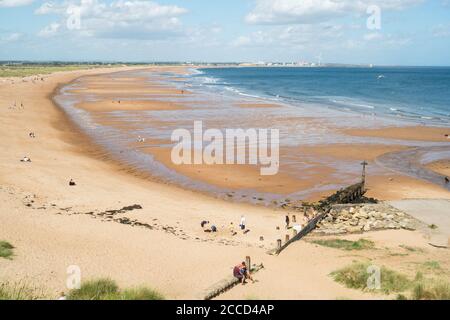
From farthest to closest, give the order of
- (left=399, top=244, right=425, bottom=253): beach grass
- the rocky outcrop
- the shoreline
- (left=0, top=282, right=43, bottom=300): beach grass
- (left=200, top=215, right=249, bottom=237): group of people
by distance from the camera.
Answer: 1. the shoreline
2. the rocky outcrop
3. (left=200, top=215, right=249, bottom=237): group of people
4. (left=399, top=244, right=425, bottom=253): beach grass
5. (left=0, top=282, right=43, bottom=300): beach grass

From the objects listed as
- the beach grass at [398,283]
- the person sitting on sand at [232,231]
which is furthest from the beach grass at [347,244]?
the person sitting on sand at [232,231]

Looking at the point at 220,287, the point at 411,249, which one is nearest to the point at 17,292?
the point at 220,287

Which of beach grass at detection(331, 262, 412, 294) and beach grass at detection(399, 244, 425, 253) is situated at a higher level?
beach grass at detection(331, 262, 412, 294)

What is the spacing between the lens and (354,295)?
1433 cm

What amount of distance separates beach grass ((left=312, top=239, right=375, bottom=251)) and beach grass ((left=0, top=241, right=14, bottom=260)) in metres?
12.7

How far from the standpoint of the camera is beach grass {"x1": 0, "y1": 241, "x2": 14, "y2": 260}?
16.0 m

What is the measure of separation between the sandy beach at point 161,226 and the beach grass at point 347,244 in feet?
1.81

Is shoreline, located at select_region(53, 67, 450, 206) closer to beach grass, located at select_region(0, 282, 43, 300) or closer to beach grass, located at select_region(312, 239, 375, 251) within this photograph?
beach grass, located at select_region(312, 239, 375, 251)

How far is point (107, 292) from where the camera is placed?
13.5 m

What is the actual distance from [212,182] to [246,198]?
360 cm

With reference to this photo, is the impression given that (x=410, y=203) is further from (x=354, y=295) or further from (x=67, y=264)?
(x=67, y=264)

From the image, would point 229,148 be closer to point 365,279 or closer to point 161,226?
point 161,226

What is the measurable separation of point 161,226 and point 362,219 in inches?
409

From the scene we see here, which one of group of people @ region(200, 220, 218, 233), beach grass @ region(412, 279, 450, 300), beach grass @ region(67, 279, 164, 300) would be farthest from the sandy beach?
beach grass @ region(412, 279, 450, 300)
